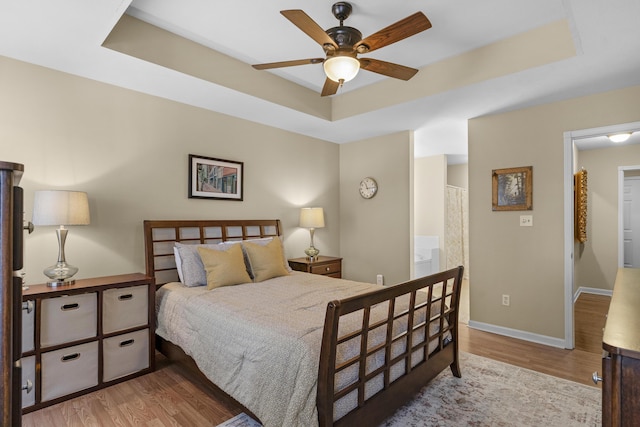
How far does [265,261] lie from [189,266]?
725mm

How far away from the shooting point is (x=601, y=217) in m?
5.51

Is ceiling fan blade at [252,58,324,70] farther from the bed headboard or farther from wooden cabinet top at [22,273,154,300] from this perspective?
wooden cabinet top at [22,273,154,300]

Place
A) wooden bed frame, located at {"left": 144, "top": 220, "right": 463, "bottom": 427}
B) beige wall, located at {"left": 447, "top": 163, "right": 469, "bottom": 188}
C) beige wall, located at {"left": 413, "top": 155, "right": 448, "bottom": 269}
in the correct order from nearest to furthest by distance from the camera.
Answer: wooden bed frame, located at {"left": 144, "top": 220, "right": 463, "bottom": 427} → beige wall, located at {"left": 413, "top": 155, "right": 448, "bottom": 269} → beige wall, located at {"left": 447, "top": 163, "right": 469, "bottom": 188}

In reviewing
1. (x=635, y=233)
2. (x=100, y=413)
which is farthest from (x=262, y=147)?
(x=635, y=233)

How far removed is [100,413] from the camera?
220cm

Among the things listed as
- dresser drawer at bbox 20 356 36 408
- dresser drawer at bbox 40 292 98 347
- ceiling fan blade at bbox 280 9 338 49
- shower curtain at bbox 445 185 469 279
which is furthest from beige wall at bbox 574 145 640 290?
dresser drawer at bbox 20 356 36 408

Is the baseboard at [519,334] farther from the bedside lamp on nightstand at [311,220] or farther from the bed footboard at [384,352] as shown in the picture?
the bedside lamp on nightstand at [311,220]

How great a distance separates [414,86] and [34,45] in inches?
127

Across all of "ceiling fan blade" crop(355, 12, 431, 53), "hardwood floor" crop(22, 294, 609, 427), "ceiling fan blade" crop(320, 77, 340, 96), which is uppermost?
"ceiling fan blade" crop(355, 12, 431, 53)

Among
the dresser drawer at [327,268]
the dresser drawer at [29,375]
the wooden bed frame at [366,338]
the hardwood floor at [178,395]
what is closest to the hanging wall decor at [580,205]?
the hardwood floor at [178,395]

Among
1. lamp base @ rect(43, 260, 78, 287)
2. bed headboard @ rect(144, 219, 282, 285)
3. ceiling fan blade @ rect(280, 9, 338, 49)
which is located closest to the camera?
ceiling fan blade @ rect(280, 9, 338, 49)

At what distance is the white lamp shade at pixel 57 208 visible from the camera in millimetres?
2369

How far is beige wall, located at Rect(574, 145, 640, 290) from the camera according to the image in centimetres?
532

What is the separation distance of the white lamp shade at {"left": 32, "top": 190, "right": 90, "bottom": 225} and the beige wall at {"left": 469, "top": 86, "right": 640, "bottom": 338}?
4.00 meters
